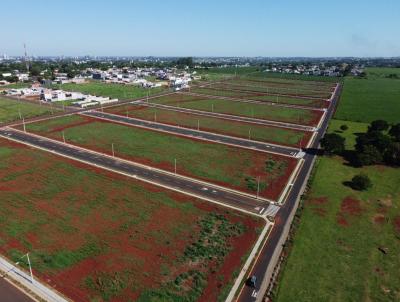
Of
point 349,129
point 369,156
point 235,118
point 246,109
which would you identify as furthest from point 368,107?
point 369,156

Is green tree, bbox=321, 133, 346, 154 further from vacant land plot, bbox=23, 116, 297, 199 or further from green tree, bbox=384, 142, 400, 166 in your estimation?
vacant land plot, bbox=23, 116, 297, 199

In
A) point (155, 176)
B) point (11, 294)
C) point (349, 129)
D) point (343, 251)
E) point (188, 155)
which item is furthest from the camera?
point (349, 129)

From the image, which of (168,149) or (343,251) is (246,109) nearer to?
(168,149)

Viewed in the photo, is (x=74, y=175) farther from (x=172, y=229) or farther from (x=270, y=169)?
(x=270, y=169)

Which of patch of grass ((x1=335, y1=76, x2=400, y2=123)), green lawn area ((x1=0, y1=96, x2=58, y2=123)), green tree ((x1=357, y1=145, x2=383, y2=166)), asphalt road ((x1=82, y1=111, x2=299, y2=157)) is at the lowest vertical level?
green lawn area ((x1=0, y1=96, x2=58, y2=123))

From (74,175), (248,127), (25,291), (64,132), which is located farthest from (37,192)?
(248,127)

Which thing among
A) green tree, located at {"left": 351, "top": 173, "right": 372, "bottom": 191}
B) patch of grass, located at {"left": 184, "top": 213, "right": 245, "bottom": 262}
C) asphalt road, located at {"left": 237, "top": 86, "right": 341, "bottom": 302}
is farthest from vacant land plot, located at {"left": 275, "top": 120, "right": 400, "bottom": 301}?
patch of grass, located at {"left": 184, "top": 213, "right": 245, "bottom": 262}
